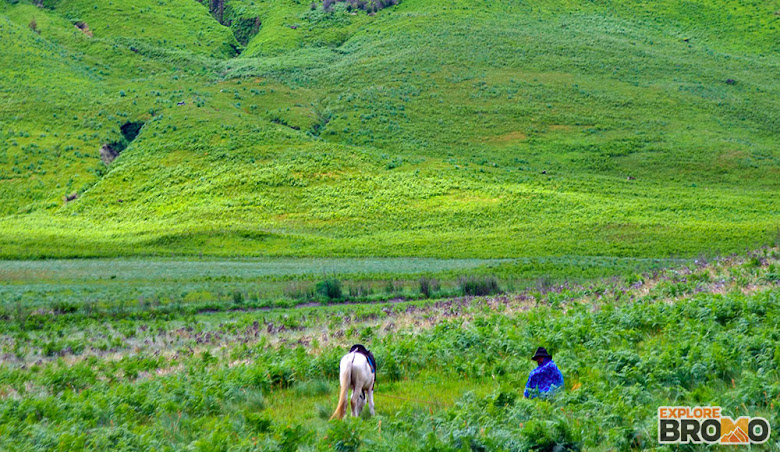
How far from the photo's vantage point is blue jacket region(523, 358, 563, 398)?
9648 mm

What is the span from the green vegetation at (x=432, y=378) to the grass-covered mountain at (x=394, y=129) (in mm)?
27825

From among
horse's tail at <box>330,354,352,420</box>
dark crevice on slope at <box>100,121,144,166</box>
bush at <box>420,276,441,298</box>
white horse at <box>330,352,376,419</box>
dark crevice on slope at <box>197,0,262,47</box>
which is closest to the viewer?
horse's tail at <box>330,354,352,420</box>

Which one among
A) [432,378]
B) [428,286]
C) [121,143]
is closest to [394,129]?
[121,143]

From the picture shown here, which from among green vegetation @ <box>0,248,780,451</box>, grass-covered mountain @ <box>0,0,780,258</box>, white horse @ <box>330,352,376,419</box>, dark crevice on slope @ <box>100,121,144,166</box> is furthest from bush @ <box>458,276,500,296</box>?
dark crevice on slope @ <box>100,121,144,166</box>

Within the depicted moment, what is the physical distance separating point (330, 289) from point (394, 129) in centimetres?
5979

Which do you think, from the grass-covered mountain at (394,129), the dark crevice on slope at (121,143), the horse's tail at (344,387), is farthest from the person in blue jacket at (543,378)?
the dark crevice on slope at (121,143)

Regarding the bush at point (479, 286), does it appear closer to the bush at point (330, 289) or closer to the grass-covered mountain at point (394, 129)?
the bush at point (330, 289)

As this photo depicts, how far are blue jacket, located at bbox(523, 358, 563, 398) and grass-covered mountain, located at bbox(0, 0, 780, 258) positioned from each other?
3399 centimetres

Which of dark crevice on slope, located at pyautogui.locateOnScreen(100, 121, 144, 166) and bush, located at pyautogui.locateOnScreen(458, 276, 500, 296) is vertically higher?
bush, located at pyautogui.locateOnScreen(458, 276, 500, 296)

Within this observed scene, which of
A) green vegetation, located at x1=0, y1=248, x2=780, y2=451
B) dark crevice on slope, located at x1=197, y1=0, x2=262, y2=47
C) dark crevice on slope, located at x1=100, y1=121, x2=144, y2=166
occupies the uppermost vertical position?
green vegetation, located at x1=0, y1=248, x2=780, y2=451

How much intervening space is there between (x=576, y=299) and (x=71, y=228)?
5020cm

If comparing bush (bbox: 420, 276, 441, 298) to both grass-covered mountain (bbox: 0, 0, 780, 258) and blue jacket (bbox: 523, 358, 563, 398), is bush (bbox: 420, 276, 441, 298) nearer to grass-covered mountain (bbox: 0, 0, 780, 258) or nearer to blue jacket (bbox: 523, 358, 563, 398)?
grass-covered mountain (bbox: 0, 0, 780, 258)

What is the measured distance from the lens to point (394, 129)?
287 feet

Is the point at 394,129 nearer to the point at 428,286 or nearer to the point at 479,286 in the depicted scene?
the point at 428,286
